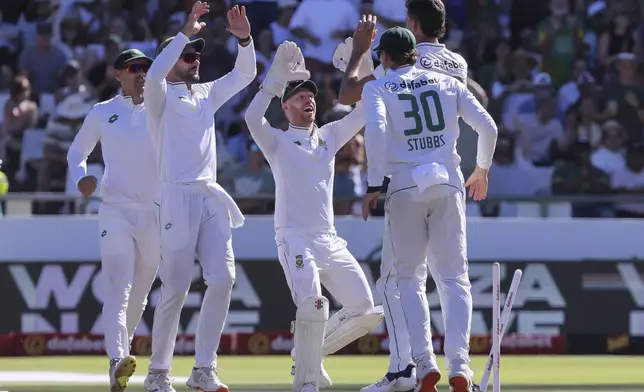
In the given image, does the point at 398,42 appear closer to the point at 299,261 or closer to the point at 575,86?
the point at 299,261

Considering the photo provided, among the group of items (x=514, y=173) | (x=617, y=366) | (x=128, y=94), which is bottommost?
(x=617, y=366)

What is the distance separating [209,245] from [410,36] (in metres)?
1.92

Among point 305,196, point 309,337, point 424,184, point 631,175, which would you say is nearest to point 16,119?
point 631,175

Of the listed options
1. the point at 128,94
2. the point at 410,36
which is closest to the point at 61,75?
the point at 128,94

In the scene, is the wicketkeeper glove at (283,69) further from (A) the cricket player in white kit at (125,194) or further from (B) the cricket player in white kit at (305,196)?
(A) the cricket player in white kit at (125,194)

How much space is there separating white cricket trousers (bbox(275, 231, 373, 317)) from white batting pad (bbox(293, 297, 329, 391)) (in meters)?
0.29

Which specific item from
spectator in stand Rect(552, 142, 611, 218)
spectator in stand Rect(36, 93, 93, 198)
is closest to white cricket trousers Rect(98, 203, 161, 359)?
spectator in stand Rect(36, 93, 93, 198)

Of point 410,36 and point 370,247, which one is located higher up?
point 410,36

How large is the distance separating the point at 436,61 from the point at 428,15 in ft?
0.97

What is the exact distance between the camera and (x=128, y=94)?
36.6ft

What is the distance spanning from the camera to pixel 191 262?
409 inches

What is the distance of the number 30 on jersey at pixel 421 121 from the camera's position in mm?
9633

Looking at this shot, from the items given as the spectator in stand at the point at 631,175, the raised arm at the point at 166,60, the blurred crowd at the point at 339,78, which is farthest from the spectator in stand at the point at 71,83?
the raised arm at the point at 166,60

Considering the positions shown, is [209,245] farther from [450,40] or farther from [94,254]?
[450,40]
